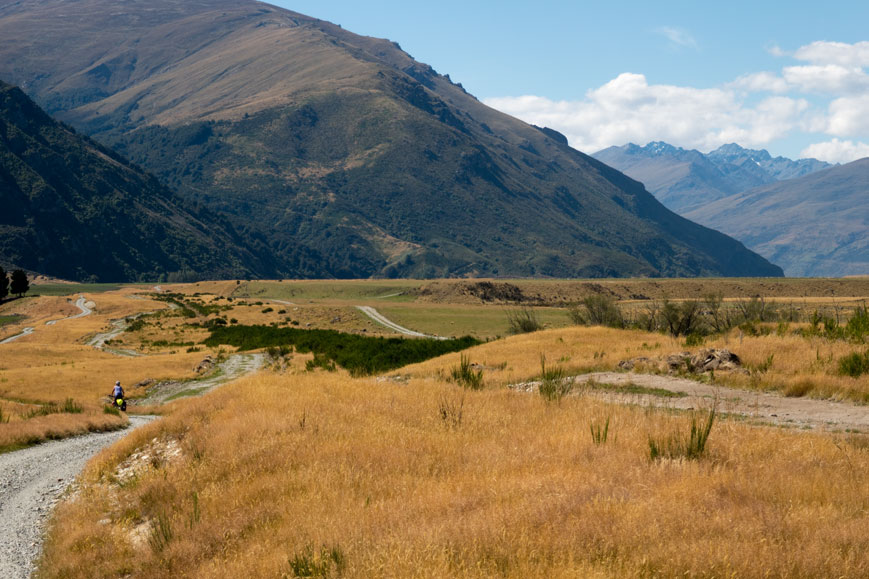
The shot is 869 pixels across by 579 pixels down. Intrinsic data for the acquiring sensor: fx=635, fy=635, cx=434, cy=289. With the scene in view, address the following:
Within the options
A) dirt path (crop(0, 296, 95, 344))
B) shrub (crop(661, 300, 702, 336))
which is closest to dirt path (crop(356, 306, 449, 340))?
shrub (crop(661, 300, 702, 336))

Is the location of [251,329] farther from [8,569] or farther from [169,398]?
[8,569]

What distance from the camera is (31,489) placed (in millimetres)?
14445

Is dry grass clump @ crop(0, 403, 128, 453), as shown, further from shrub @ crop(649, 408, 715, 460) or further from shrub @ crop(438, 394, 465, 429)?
shrub @ crop(649, 408, 715, 460)

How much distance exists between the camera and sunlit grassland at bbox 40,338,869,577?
20.2 ft

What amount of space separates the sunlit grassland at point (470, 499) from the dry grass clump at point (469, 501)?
0.03 m

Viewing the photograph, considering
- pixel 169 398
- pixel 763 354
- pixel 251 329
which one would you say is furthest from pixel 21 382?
pixel 763 354

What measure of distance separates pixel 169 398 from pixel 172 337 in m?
36.4

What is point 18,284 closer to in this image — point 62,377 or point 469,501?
point 62,377

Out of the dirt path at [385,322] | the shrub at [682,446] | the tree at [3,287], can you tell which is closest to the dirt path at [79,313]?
the tree at [3,287]

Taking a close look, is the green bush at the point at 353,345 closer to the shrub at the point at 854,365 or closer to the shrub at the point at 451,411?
the shrub at the point at 451,411

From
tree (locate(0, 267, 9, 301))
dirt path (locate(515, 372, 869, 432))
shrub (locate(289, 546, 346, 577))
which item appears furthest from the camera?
tree (locate(0, 267, 9, 301))

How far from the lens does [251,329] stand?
6950 centimetres

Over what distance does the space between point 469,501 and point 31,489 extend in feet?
39.2

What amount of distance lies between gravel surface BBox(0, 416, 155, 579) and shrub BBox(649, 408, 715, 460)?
960 cm
